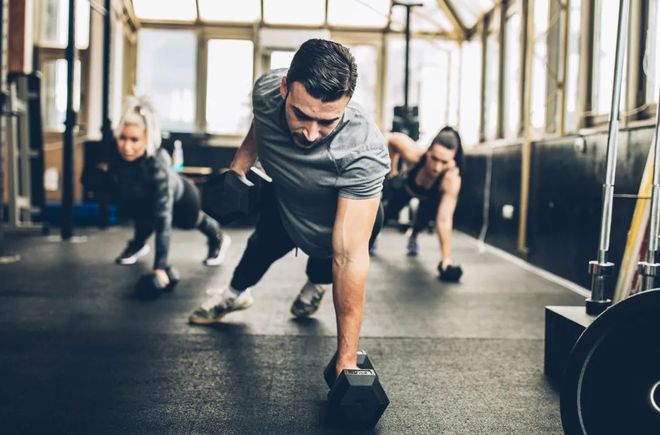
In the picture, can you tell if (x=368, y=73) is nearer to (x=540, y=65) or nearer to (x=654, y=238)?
(x=540, y=65)

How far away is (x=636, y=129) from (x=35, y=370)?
8.04 feet

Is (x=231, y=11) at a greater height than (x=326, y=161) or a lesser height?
greater

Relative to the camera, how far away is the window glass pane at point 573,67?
398cm

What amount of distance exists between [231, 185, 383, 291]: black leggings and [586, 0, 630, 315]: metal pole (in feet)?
2.10

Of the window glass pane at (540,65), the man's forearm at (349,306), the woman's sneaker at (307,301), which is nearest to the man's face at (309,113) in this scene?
the man's forearm at (349,306)

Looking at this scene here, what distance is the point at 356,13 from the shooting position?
27.7 ft

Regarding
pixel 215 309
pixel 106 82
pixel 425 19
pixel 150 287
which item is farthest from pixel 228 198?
pixel 425 19

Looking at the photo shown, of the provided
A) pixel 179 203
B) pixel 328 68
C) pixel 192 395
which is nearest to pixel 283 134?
pixel 328 68

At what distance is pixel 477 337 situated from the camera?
8.30ft

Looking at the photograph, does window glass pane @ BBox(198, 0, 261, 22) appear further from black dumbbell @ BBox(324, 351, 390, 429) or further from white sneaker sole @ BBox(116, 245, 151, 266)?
black dumbbell @ BBox(324, 351, 390, 429)

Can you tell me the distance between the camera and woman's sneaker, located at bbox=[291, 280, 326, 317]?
9.03ft

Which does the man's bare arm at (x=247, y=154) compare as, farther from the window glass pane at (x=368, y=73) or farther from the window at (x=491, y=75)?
the window glass pane at (x=368, y=73)

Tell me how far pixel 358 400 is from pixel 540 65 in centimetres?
394

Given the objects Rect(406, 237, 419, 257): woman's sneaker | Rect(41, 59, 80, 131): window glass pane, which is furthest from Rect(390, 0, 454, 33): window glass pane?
Rect(406, 237, 419, 257): woman's sneaker
